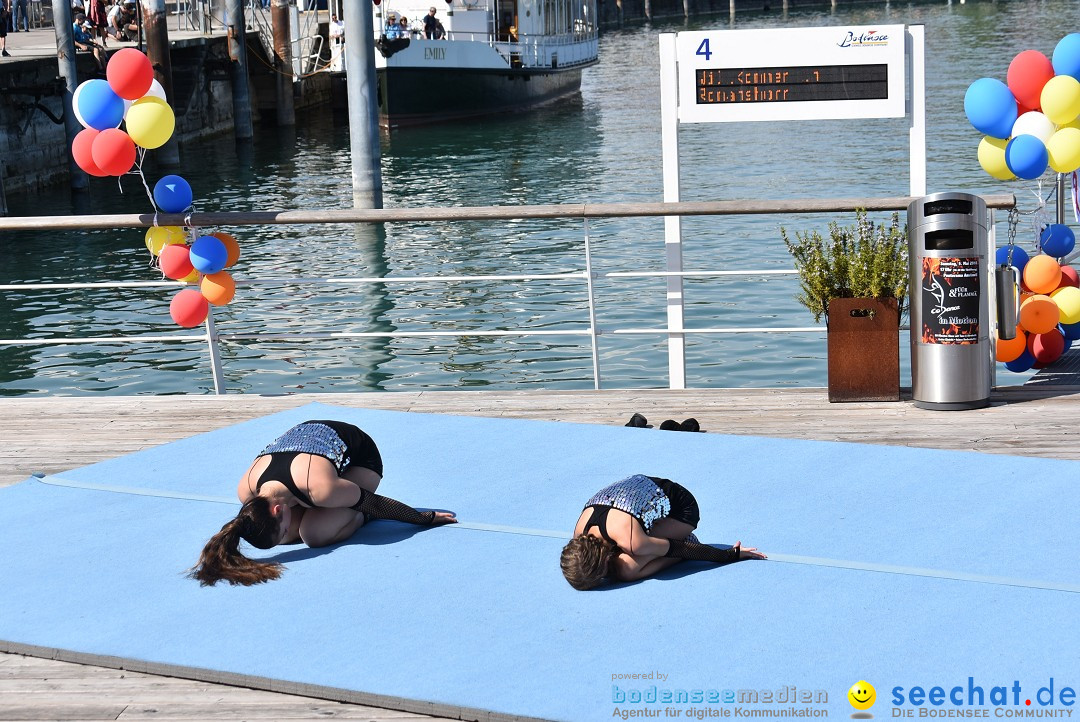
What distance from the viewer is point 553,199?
24859 millimetres

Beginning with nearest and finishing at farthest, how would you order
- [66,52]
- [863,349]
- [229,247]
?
1. [863,349]
2. [229,247]
3. [66,52]

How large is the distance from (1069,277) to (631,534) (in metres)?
3.88

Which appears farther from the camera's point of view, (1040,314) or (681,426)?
(1040,314)

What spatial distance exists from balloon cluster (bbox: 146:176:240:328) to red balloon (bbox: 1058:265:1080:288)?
4.59m

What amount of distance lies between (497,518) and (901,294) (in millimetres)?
2745

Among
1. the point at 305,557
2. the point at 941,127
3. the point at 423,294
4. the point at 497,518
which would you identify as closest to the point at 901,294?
the point at 497,518

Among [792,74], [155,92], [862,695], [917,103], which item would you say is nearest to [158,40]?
[155,92]

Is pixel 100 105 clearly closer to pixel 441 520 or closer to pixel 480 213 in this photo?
pixel 480 213

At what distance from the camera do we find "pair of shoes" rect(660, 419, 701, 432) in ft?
20.5

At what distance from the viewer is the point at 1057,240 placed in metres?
7.04

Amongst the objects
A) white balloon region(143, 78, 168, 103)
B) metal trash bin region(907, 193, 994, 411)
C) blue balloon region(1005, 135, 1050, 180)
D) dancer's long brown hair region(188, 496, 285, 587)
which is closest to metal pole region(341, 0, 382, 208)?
white balloon region(143, 78, 168, 103)

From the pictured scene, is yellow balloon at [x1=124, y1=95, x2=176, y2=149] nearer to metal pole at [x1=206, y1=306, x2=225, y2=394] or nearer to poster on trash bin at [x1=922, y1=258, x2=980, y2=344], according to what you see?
metal pole at [x1=206, y1=306, x2=225, y2=394]

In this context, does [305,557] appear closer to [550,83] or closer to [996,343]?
[996,343]

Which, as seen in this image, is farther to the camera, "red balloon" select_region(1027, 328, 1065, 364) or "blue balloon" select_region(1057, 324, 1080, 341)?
"blue balloon" select_region(1057, 324, 1080, 341)
